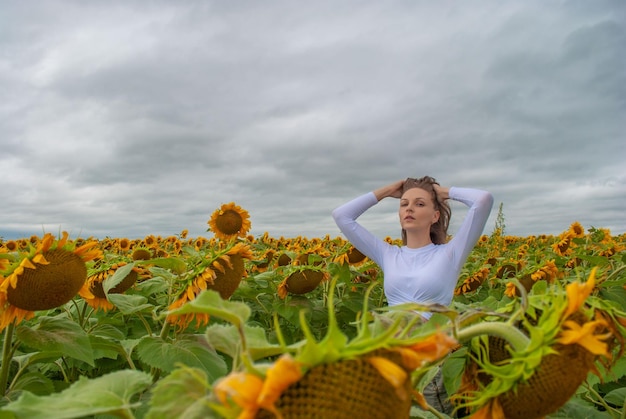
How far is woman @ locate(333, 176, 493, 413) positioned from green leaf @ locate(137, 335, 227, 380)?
1771mm

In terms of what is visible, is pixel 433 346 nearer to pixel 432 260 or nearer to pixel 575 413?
pixel 575 413

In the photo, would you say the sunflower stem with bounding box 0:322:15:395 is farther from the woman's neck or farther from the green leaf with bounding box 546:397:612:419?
the woman's neck

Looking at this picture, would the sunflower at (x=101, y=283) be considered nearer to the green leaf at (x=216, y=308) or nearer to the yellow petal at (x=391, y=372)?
the green leaf at (x=216, y=308)

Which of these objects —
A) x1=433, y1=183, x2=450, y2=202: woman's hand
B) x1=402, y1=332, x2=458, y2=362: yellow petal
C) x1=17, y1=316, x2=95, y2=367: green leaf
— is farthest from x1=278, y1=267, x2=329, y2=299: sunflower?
x1=402, y1=332, x2=458, y2=362: yellow petal

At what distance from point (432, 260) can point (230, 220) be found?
445 centimetres

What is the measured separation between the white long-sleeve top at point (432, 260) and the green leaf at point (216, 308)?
295 cm

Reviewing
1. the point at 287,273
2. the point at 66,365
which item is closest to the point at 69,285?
the point at 66,365

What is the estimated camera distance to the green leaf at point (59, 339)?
7.72 ft

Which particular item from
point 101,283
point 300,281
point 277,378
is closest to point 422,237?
point 300,281

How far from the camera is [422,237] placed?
174 inches

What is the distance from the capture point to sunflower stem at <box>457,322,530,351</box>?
911 mm

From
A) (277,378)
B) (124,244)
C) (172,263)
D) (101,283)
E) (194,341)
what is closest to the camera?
(277,378)

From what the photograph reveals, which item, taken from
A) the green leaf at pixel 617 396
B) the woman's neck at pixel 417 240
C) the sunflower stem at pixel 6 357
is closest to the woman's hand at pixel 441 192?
the woman's neck at pixel 417 240

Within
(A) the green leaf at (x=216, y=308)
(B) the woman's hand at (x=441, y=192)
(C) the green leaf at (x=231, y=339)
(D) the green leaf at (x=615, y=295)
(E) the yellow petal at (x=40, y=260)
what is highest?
(B) the woman's hand at (x=441, y=192)
